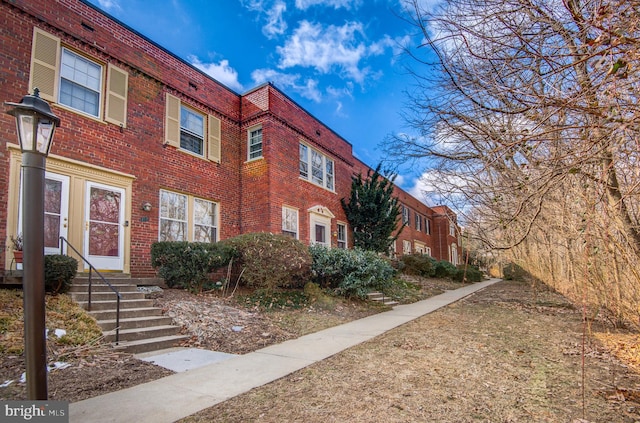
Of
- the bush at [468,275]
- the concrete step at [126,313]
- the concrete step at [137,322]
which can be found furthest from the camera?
the bush at [468,275]

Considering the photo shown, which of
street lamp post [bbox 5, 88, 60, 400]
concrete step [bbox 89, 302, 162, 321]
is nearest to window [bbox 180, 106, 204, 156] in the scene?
concrete step [bbox 89, 302, 162, 321]

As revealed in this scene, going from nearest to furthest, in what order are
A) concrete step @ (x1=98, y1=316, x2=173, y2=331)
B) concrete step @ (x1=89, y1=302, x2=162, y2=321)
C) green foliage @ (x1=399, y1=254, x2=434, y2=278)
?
concrete step @ (x1=98, y1=316, x2=173, y2=331)
concrete step @ (x1=89, y1=302, x2=162, y2=321)
green foliage @ (x1=399, y1=254, x2=434, y2=278)

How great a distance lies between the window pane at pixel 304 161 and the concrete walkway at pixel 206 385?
335 inches

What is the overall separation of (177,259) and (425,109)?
637 centimetres

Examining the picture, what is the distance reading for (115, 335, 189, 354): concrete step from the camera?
5355 millimetres

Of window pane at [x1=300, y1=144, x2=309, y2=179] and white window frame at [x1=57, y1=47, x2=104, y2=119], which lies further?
window pane at [x1=300, y1=144, x2=309, y2=179]

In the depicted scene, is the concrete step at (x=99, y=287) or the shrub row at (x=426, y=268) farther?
the shrub row at (x=426, y=268)

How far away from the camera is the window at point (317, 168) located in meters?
14.3

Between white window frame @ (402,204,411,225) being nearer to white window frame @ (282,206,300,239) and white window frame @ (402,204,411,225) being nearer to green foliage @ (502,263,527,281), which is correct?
green foliage @ (502,263,527,281)

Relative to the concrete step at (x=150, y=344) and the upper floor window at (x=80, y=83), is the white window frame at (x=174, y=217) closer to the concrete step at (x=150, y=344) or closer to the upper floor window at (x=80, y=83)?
the upper floor window at (x=80, y=83)

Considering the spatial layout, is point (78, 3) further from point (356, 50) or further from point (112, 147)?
point (356, 50)

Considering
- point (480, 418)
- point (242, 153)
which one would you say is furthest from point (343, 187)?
point (480, 418)

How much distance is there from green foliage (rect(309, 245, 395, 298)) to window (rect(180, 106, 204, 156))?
477cm

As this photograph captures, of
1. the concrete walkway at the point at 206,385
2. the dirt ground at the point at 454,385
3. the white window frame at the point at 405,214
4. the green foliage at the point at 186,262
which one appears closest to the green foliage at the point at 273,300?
the green foliage at the point at 186,262
